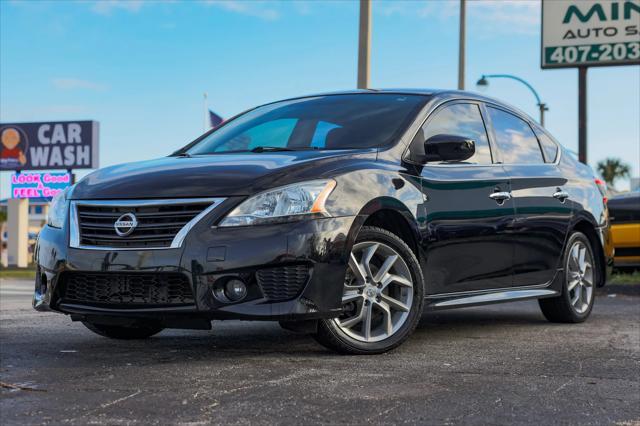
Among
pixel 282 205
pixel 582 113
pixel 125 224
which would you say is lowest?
pixel 125 224

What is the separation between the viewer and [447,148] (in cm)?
549

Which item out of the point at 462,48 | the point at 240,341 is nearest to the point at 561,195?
the point at 240,341

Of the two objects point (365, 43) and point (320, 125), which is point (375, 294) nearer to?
point (320, 125)

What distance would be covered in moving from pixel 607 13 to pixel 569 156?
1389 cm

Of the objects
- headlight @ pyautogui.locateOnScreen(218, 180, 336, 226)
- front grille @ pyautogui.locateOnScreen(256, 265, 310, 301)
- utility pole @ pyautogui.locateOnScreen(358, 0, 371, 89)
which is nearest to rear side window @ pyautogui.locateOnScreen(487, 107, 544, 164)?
headlight @ pyautogui.locateOnScreen(218, 180, 336, 226)

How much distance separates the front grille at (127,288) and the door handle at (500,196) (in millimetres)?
2364

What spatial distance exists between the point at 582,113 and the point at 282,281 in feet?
57.3

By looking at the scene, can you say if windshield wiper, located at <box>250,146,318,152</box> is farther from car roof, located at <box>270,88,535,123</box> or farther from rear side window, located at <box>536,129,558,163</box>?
rear side window, located at <box>536,129,558,163</box>

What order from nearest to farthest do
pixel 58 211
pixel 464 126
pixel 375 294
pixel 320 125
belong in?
pixel 375 294 → pixel 58 211 → pixel 320 125 → pixel 464 126

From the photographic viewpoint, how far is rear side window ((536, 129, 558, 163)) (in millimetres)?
7129

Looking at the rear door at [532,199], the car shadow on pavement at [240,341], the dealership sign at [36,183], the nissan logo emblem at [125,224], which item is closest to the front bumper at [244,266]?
the nissan logo emblem at [125,224]

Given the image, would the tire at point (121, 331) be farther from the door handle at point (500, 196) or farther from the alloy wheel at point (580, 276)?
the alloy wheel at point (580, 276)

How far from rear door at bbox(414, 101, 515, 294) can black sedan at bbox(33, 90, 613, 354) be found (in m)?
0.01

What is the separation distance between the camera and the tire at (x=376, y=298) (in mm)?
4840
